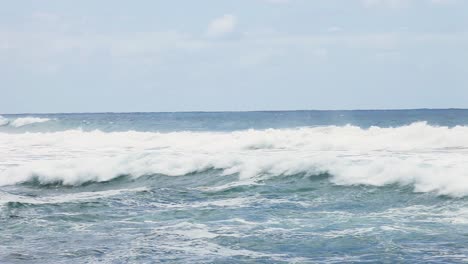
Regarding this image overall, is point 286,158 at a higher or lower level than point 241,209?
higher

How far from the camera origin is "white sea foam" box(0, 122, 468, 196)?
1783 cm

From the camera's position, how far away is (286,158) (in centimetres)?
2097

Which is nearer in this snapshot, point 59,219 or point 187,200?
point 59,219

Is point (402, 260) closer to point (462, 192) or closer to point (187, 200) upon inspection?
point (462, 192)

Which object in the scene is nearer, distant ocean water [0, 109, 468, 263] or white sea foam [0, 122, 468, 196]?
distant ocean water [0, 109, 468, 263]

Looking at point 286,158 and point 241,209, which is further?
point 286,158

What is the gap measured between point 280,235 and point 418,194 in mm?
5172

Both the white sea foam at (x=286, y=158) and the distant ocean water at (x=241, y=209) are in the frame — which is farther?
the white sea foam at (x=286, y=158)

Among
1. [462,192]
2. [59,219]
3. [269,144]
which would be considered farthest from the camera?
[269,144]

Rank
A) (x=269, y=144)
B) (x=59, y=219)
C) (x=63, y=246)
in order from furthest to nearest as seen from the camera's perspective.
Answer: (x=269, y=144) < (x=59, y=219) < (x=63, y=246)

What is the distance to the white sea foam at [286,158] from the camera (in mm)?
17828

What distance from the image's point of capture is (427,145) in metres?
27.7

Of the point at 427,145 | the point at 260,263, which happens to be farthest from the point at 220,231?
the point at 427,145

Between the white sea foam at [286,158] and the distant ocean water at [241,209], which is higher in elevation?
the white sea foam at [286,158]
